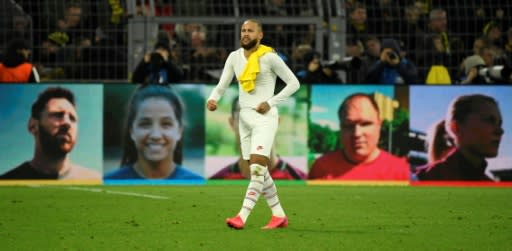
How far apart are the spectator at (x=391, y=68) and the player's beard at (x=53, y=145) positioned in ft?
17.4

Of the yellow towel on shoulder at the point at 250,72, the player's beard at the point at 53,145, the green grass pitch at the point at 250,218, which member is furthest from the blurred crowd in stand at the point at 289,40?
the yellow towel on shoulder at the point at 250,72

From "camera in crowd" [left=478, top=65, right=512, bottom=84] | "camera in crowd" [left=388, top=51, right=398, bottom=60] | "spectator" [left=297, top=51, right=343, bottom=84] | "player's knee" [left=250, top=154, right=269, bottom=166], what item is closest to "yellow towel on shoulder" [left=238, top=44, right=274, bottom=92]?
"player's knee" [left=250, top=154, right=269, bottom=166]

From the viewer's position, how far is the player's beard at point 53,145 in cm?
2064

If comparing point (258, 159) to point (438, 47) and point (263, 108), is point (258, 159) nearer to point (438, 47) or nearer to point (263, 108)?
point (263, 108)

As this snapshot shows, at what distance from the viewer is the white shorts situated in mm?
12898

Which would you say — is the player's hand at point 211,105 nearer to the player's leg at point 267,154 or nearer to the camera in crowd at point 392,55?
the player's leg at point 267,154

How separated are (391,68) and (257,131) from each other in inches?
352

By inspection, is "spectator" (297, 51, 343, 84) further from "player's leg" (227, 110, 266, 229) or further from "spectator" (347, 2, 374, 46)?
"player's leg" (227, 110, 266, 229)

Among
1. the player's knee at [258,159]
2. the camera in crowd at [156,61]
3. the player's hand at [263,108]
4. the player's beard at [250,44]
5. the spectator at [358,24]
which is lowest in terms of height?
the player's knee at [258,159]

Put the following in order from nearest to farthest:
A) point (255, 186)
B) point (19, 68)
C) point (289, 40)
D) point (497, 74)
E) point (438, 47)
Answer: point (255, 186) < point (19, 68) < point (497, 74) < point (289, 40) < point (438, 47)

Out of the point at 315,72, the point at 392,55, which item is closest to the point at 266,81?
the point at 315,72

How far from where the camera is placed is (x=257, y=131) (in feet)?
42.5

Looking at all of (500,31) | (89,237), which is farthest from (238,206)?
(500,31)

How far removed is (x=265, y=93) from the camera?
13.1 meters
